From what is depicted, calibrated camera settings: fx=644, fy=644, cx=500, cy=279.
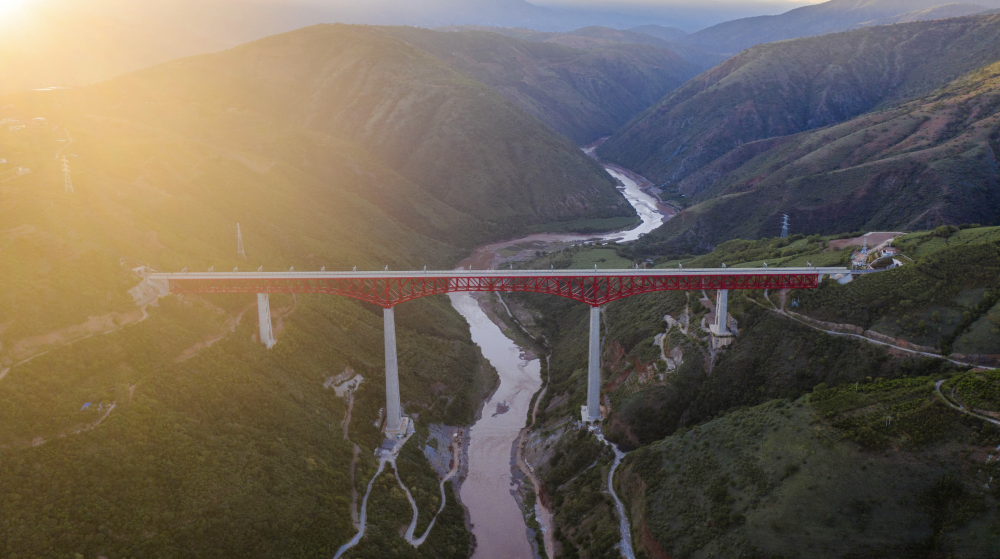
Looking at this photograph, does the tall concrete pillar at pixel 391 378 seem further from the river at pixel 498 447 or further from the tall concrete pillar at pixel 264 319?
the tall concrete pillar at pixel 264 319

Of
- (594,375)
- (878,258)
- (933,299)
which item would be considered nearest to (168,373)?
(594,375)

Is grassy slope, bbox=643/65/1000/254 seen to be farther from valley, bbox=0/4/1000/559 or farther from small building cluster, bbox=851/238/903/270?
small building cluster, bbox=851/238/903/270

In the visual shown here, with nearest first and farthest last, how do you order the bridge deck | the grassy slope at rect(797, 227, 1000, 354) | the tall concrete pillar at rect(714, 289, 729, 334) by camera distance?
1. the grassy slope at rect(797, 227, 1000, 354)
2. the bridge deck
3. the tall concrete pillar at rect(714, 289, 729, 334)

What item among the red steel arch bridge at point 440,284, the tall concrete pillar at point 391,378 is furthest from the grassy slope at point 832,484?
the tall concrete pillar at point 391,378

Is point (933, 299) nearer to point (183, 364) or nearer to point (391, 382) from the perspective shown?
point (391, 382)

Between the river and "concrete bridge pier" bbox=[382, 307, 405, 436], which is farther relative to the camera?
"concrete bridge pier" bbox=[382, 307, 405, 436]

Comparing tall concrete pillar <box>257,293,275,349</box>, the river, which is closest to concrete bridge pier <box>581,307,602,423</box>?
the river
